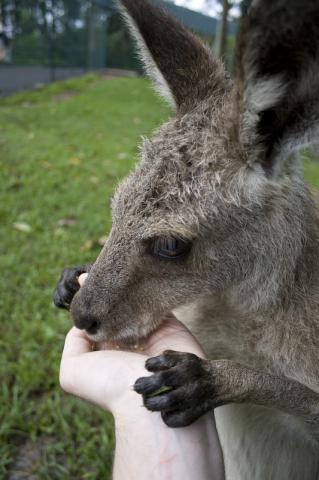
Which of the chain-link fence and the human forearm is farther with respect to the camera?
the chain-link fence

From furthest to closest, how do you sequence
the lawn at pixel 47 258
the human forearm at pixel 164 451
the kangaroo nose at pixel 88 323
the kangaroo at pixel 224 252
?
the lawn at pixel 47 258 → the kangaroo nose at pixel 88 323 → the kangaroo at pixel 224 252 → the human forearm at pixel 164 451

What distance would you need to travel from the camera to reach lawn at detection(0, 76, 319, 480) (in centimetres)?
280

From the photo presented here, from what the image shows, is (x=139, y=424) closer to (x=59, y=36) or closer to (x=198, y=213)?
(x=198, y=213)

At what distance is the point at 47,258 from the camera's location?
4.41 m

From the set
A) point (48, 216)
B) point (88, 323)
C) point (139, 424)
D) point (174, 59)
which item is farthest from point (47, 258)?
point (139, 424)

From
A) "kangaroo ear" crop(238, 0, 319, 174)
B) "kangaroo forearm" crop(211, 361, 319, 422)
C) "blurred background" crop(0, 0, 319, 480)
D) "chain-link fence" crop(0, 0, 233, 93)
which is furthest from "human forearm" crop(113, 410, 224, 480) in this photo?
"chain-link fence" crop(0, 0, 233, 93)

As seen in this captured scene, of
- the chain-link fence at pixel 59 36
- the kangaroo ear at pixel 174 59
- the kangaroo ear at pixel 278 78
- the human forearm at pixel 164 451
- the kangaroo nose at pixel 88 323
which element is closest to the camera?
the kangaroo ear at pixel 278 78

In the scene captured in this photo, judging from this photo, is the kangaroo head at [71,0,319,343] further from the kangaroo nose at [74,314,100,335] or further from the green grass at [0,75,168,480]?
the green grass at [0,75,168,480]

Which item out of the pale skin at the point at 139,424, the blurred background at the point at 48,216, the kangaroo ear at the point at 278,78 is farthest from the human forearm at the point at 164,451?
the blurred background at the point at 48,216

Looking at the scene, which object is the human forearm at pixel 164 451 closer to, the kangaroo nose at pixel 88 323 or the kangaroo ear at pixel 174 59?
the kangaroo nose at pixel 88 323

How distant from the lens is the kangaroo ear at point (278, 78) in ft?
4.46

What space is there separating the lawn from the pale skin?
102 centimetres

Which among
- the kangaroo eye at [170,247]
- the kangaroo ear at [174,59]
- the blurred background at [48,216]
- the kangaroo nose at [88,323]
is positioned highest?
the kangaroo ear at [174,59]

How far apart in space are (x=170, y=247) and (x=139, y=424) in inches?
24.1
